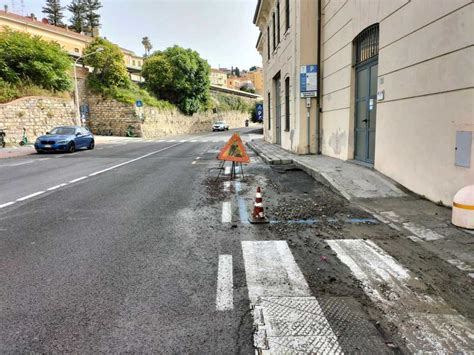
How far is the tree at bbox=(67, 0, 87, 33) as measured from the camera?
74688 millimetres

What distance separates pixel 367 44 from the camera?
34.1 feet

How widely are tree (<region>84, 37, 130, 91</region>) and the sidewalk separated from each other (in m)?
33.9

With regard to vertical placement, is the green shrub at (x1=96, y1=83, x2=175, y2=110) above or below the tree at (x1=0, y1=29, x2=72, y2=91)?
below

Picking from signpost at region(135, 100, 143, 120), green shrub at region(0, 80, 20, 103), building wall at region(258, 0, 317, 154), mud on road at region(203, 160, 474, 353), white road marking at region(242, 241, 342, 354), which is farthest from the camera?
signpost at region(135, 100, 143, 120)

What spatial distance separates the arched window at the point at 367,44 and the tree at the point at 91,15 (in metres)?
76.8

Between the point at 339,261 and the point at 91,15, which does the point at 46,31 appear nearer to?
the point at 91,15

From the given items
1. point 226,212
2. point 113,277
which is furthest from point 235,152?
point 113,277

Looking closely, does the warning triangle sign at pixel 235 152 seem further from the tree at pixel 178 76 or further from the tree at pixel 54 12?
the tree at pixel 54 12

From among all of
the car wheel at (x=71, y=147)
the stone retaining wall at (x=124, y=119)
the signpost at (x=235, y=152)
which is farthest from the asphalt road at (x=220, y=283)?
the stone retaining wall at (x=124, y=119)

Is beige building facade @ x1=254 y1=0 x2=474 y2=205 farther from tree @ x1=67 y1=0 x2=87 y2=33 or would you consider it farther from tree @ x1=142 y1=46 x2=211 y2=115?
tree @ x1=67 y1=0 x2=87 y2=33

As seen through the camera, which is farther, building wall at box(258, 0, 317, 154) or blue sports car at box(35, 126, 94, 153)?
blue sports car at box(35, 126, 94, 153)

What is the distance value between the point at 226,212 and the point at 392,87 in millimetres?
4892

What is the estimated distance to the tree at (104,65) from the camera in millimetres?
38125

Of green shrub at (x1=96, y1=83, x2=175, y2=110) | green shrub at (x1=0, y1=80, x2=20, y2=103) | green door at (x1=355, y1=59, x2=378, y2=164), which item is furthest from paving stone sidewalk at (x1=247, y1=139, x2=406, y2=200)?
green shrub at (x1=96, y1=83, x2=175, y2=110)
